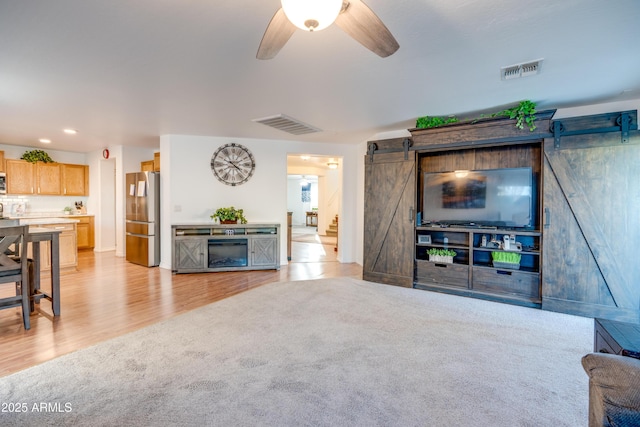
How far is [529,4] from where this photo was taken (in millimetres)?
1872

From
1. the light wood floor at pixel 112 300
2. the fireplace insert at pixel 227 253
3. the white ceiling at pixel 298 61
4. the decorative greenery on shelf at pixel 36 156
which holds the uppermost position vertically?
the white ceiling at pixel 298 61

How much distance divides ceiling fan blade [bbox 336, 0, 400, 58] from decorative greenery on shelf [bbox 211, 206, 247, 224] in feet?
14.2

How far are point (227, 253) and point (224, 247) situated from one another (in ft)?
0.41

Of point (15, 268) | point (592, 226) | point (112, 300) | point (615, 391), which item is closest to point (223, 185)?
point (112, 300)

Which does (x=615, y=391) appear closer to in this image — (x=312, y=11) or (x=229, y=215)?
(x=312, y=11)

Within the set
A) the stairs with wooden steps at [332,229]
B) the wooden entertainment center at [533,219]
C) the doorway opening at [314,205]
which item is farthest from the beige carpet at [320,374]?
the stairs with wooden steps at [332,229]

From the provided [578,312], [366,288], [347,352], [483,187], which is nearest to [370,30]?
[347,352]

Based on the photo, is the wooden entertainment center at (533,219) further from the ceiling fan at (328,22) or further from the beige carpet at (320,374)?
the ceiling fan at (328,22)

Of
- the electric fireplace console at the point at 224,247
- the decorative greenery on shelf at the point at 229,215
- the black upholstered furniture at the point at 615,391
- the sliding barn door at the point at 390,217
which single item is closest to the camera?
the black upholstered furniture at the point at 615,391

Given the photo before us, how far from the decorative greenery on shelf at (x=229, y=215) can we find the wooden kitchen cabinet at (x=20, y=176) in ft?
16.1

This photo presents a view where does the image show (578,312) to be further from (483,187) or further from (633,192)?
(483,187)

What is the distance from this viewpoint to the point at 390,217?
4.59 meters

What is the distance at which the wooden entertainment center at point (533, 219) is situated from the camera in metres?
3.23

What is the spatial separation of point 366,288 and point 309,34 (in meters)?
3.38
